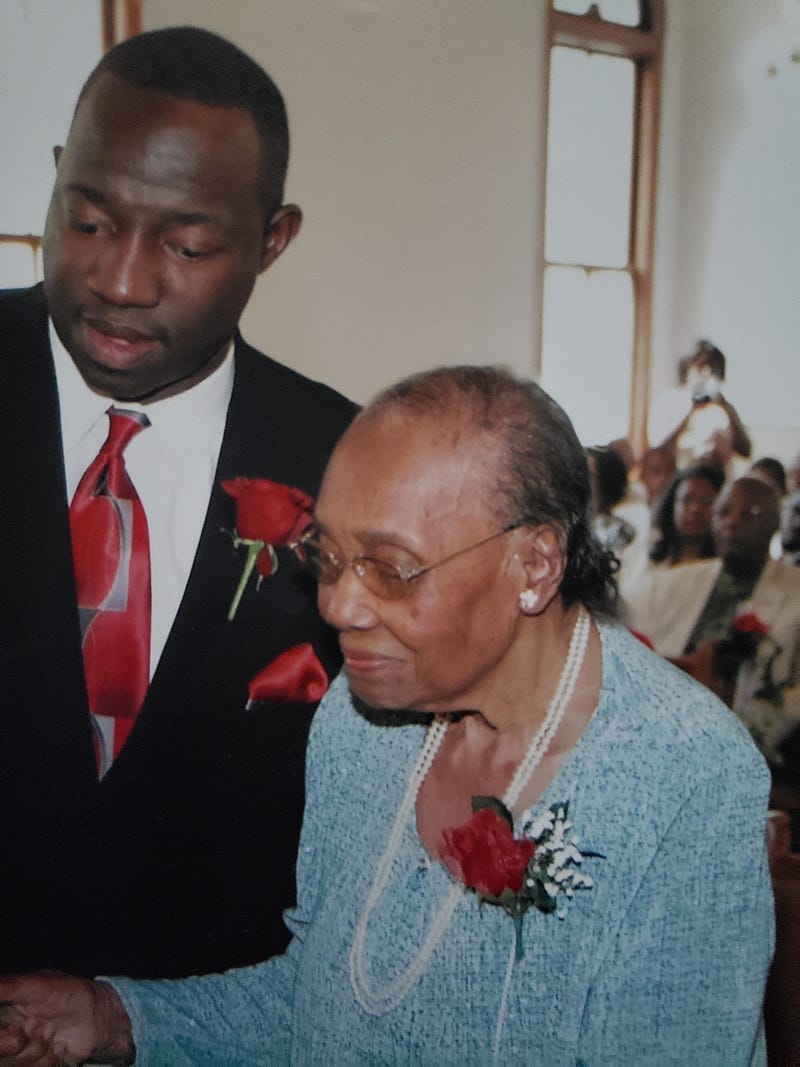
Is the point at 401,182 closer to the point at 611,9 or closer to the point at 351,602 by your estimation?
the point at 611,9

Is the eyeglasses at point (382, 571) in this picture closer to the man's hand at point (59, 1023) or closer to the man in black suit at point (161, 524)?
the man in black suit at point (161, 524)

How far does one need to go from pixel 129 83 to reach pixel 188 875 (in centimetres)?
116

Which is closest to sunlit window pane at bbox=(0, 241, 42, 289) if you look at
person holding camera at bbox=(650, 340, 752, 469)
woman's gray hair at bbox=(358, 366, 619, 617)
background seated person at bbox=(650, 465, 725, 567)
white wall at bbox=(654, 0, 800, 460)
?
woman's gray hair at bbox=(358, 366, 619, 617)

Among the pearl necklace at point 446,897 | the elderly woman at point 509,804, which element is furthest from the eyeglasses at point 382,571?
the pearl necklace at point 446,897

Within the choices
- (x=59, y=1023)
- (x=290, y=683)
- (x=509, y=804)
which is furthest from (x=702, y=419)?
(x=59, y=1023)

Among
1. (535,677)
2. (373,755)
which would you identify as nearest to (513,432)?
(535,677)

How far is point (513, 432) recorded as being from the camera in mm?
1353

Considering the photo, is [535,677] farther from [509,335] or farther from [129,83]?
[509,335]

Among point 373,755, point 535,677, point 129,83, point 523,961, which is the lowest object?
point 523,961

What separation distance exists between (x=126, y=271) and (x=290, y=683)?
2.10 feet

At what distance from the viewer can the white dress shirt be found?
69.6 inches

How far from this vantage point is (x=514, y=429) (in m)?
1.35

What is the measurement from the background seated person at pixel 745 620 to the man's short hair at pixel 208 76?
7.29 ft

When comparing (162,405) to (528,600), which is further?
(162,405)
